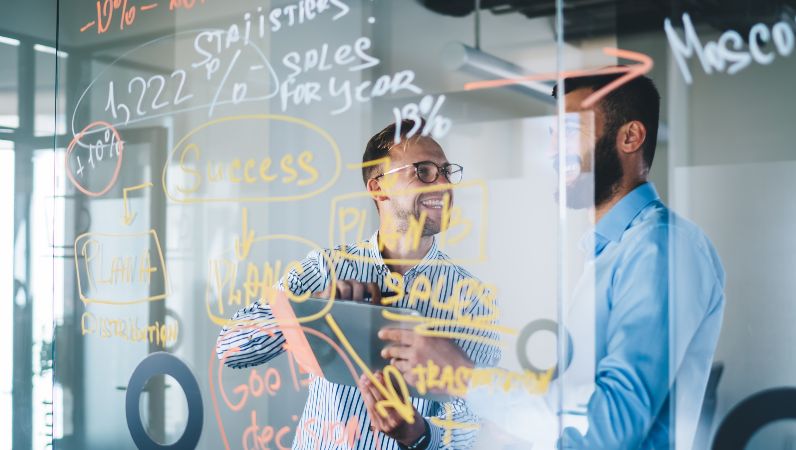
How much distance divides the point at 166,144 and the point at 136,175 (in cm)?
18

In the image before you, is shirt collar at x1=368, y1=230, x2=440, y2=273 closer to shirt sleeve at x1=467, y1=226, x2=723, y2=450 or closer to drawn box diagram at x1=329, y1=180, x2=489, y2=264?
drawn box diagram at x1=329, y1=180, x2=489, y2=264

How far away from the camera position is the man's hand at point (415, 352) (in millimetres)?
1973

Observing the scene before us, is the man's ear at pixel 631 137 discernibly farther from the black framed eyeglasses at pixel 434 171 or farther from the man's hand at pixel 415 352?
the man's hand at pixel 415 352

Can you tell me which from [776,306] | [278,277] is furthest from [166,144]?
[776,306]

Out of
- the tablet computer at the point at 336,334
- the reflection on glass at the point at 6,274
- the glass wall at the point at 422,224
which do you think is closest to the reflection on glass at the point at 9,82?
the reflection on glass at the point at 6,274

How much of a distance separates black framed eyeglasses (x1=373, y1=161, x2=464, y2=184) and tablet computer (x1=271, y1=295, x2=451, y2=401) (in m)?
0.32

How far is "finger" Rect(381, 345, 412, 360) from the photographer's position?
2.04 metres

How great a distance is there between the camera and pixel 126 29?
283 centimetres

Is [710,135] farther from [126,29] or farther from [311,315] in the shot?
[126,29]

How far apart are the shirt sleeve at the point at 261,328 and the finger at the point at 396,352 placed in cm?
26

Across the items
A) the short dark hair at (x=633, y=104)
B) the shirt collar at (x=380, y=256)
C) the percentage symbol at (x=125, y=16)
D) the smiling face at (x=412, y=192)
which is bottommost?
the shirt collar at (x=380, y=256)

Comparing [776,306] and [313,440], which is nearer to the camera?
[776,306]

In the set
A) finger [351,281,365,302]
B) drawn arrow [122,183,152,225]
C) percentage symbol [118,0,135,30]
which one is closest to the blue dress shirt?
finger [351,281,365,302]

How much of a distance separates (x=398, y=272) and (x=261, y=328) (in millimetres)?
507
